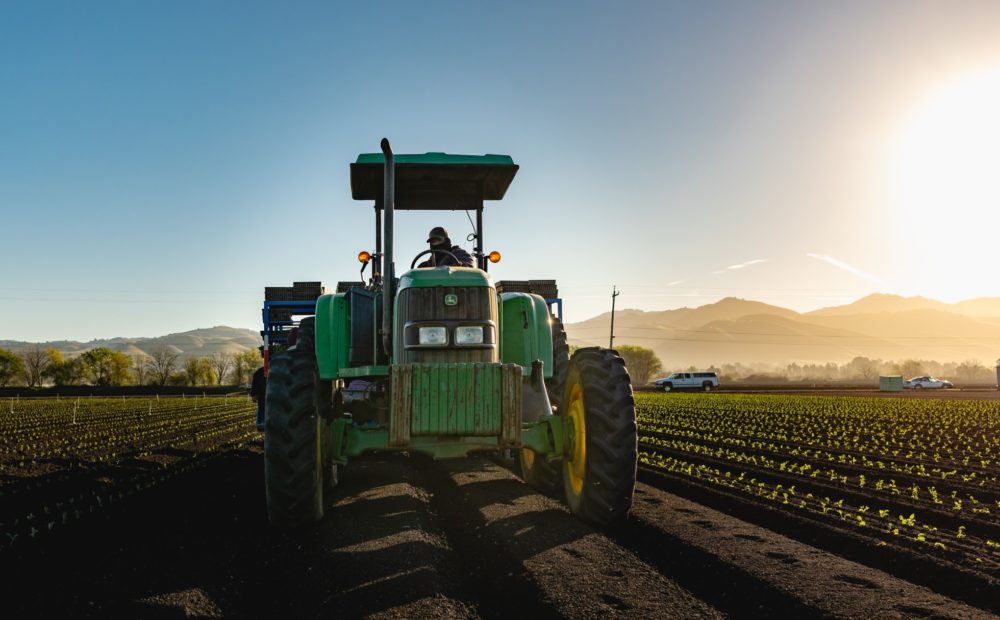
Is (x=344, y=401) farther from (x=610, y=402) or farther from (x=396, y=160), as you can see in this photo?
(x=610, y=402)

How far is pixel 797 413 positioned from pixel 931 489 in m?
16.8

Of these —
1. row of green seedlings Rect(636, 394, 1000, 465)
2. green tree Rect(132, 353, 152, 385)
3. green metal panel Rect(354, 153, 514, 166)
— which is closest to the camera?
green metal panel Rect(354, 153, 514, 166)

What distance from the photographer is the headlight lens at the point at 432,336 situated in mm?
5680

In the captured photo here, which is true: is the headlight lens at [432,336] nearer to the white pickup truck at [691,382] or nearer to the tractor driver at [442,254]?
the tractor driver at [442,254]

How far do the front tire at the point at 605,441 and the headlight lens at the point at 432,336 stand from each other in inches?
45.6

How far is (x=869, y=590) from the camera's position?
163 inches

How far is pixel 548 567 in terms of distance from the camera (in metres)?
4.47

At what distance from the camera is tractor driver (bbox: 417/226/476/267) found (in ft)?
Answer: 22.2

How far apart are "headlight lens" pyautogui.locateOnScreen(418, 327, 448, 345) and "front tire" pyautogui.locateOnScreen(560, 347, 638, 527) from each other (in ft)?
3.80

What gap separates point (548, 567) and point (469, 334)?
6.51 feet

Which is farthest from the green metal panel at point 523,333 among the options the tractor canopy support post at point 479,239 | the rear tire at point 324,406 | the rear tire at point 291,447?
the rear tire at point 291,447

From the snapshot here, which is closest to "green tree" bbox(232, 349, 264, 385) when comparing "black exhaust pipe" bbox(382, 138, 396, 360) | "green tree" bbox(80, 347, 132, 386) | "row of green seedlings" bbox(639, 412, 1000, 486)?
"green tree" bbox(80, 347, 132, 386)

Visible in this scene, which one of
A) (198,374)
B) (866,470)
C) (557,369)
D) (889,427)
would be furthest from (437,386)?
(198,374)

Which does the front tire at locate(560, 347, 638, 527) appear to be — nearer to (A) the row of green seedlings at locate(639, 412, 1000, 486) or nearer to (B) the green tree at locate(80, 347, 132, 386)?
(A) the row of green seedlings at locate(639, 412, 1000, 486)
